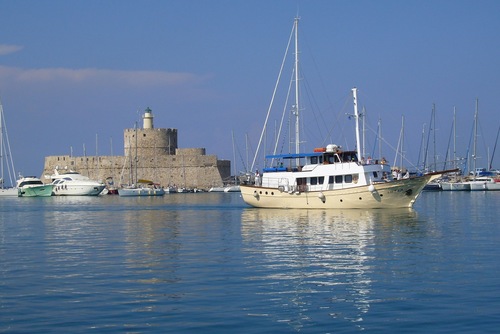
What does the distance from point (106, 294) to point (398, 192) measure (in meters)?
17.0

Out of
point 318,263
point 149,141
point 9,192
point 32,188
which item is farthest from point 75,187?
point 318,263

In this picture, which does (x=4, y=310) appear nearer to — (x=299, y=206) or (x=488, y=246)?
(x=488, y=246)

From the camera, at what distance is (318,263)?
12.2 m

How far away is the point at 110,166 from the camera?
60906mm

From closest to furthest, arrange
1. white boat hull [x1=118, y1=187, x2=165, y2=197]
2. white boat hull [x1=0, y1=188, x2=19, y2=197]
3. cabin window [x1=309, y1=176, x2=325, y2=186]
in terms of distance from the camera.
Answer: cabin window [x1=309, y1=176, x2=325, y2=186] < white boat hull [x1=118, y1=187, x2=165, y2=197] < white boat hull [x1=0, y1=188, x2=19, y2=197]

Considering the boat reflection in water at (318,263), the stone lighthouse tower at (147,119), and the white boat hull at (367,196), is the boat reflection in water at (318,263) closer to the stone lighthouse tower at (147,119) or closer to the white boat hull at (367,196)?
the white boat hull at (367,196)

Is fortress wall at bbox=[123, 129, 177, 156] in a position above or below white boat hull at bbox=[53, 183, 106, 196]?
above

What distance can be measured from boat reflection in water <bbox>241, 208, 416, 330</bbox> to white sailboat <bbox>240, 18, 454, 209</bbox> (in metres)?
2.57

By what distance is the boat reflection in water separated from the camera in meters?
8.73

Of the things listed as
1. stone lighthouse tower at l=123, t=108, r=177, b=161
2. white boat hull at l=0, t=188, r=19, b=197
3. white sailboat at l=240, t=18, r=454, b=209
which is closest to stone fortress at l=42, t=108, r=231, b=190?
stone lighthouse tower at l=123, t=108, r=177, b=161

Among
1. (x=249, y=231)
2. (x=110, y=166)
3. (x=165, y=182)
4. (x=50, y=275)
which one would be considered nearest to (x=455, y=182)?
(x=165, y=182)

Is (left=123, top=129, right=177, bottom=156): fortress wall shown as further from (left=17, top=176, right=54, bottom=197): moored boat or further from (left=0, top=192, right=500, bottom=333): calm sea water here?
(left=0, top=192, right=500, bottom=333): calm sea water

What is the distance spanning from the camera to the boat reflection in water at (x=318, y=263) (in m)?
8.73

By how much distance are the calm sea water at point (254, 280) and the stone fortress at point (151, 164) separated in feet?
135
